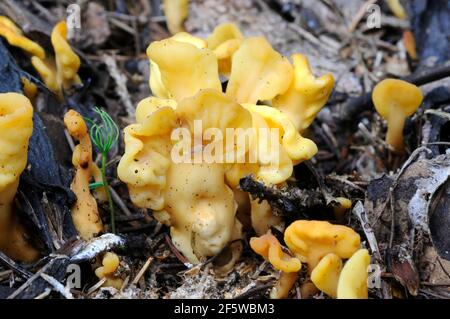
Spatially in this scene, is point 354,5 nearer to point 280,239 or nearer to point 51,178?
point 280,239

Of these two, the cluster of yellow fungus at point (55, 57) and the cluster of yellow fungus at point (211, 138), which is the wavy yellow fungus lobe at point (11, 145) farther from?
the cluster of yellow fungus at point (55, 57)

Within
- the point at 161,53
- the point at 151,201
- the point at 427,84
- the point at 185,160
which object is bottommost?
the point at 151,201

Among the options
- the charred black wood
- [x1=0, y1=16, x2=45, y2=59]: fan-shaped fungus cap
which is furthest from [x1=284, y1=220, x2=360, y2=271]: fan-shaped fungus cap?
[x1=0, y1=16, x2=45, y2=59]: fan-shaped fungus cap

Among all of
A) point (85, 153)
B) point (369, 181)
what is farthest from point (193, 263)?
point (369, 181)

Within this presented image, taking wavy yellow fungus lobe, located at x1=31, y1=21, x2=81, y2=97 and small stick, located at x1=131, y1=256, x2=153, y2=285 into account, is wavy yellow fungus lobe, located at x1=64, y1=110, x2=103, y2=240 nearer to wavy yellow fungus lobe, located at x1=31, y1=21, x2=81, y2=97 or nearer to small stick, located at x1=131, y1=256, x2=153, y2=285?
small stick, located at x1=131, y1=256, x2=153, y2=285
